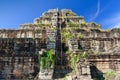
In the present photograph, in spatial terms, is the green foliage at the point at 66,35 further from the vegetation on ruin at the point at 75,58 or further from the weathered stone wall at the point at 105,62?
the weathered stone wall at the point at 105,62

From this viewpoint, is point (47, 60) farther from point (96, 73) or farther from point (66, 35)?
point (66, 35)

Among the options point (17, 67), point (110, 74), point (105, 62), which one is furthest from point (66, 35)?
point (110, 74)

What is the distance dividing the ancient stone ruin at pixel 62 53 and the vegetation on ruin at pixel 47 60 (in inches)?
11.7

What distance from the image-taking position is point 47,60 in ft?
60.1

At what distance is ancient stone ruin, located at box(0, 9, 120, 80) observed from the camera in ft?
59.5

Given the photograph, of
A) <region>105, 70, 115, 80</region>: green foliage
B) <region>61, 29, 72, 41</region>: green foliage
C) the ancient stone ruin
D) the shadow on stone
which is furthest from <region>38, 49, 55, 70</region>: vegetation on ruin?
<region>61, 29, 72, 41</region>: green foliage

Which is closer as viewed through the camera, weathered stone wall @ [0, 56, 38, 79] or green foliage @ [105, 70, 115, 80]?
green foliage @ [105, 70, 115, 80]

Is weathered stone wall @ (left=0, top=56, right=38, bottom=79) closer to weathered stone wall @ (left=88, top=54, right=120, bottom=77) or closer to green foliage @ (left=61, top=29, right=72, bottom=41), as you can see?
weathered stone wall @ (left=88, top=54, right=120, bottom=77)

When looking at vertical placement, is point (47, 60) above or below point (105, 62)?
above

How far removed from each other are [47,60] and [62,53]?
209cm

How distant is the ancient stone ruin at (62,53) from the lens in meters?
18.1

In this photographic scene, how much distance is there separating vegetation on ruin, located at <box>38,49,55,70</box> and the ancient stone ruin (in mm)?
298

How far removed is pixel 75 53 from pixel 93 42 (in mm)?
4387

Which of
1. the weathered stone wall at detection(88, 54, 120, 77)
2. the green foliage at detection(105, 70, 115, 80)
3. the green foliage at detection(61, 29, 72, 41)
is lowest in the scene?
the green foliage at detection(105, 70, 115, 80)
